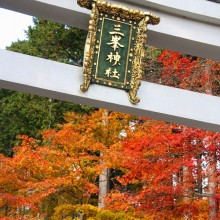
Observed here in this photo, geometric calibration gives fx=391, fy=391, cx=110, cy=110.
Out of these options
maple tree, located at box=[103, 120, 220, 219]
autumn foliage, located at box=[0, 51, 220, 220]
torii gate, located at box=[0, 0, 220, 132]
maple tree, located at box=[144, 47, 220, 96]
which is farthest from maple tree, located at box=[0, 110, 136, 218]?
torii gate, located at box=[0, 0, 220, 132]

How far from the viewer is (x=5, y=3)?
4.60 meters

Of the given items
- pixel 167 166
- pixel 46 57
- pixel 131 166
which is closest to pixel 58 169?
pixel 131 166

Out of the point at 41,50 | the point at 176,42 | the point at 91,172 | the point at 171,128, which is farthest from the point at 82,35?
the point at 176,42

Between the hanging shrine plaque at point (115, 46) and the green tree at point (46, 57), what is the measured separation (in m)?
8.91

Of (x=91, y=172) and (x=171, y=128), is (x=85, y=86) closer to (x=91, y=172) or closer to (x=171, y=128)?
(x=171, y=128)

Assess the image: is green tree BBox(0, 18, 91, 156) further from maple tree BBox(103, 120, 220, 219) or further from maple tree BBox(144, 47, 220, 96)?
maple tree BBox(103, 120, 220, 219)

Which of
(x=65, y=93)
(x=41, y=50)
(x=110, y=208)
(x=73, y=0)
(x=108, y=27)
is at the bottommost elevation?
(x=110, y=208)

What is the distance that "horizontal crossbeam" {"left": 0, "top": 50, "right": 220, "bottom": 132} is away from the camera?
4.13 m

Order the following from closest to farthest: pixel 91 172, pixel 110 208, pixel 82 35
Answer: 1. pixel 110 208
2. pixel 91 172
3. pixel 82 35

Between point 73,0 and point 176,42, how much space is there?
54.7 inches

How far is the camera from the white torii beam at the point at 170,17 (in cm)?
453

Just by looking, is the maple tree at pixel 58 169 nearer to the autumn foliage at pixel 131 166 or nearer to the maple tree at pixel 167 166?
the autumn foliage at pixel 131 166

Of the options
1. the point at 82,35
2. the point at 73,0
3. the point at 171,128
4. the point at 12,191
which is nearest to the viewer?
the point at 73,0

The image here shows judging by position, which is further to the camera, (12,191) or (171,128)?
(12,191)
